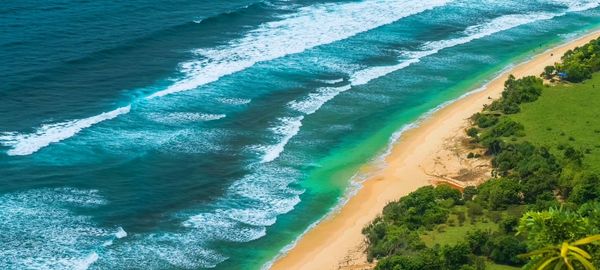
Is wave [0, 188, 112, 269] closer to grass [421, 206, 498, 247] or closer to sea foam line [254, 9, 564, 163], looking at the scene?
sea foam line [254, 9, 564, 163]

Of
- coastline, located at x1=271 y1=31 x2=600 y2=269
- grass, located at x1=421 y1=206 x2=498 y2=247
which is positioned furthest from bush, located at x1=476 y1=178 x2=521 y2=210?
coastline, located at x1=271 y1=31 x2=600 y2=269

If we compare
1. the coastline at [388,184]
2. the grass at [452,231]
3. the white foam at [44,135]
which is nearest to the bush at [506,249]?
the grass at [452,231]

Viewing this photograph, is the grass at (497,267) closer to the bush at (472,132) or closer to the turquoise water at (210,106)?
the turquoise water at (210,106)

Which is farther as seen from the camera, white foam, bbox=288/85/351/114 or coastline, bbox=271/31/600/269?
white foam, bbox=288/85/351/114

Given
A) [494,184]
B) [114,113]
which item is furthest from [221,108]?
[494,184]

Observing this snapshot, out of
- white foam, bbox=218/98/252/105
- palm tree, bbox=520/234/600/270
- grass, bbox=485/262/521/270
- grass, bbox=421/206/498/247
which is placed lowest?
grass, bbox=485/262/521/270

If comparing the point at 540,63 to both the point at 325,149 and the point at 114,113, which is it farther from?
the point at 114,113

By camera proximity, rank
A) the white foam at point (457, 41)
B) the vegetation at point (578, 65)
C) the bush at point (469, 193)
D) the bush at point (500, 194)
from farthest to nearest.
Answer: the white foam at point (457, 41), the vegetation at point (578, 65), the bush at point (469, 193), the bush at point (500, 194)
